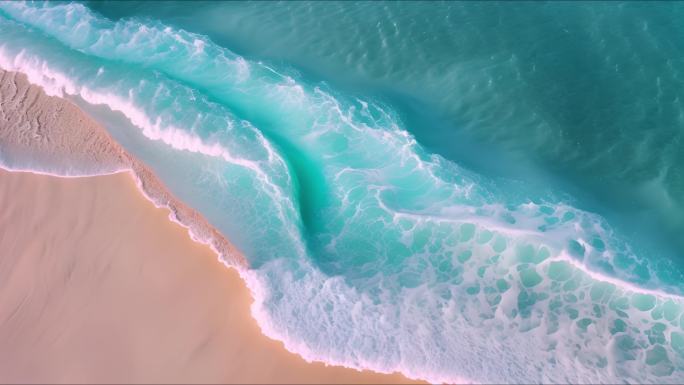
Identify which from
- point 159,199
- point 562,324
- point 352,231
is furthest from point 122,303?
point 562,324

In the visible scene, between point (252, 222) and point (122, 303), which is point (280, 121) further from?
point (122, 303)

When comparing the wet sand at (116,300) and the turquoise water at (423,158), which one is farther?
the turquoise water at (423,158)

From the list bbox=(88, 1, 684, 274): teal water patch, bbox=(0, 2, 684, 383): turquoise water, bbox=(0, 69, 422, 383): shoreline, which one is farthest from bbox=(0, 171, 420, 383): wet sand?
bbox=(88, 1, 684, 274): teal water patch

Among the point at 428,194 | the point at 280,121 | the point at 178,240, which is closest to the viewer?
the point at 178,240

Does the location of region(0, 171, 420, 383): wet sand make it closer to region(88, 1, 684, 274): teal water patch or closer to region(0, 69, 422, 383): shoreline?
region(0, 69, 422, 383): shoreline

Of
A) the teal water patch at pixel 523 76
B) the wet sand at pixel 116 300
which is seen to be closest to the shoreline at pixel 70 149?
the wet sand at pixel 116 300

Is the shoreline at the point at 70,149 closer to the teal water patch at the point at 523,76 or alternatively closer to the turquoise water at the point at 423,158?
the turquoise water at the point at 423,158
